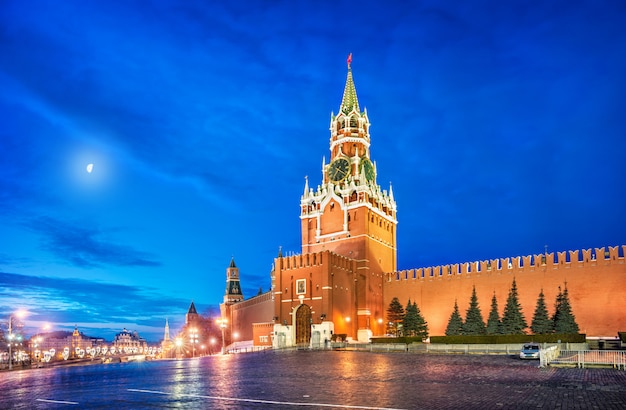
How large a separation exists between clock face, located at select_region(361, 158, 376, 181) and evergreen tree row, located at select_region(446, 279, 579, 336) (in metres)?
20.6

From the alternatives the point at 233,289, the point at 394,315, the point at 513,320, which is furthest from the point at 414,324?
the point at 233,289

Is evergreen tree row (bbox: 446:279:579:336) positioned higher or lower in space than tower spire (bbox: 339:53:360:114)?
lower

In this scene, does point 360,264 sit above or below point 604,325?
above

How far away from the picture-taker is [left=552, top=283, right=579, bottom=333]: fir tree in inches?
1569

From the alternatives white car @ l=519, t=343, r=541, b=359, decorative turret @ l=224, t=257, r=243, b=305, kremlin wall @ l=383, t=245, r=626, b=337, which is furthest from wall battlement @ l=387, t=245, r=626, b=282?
decorative turret @ l=224, t=257, r=243, b=305

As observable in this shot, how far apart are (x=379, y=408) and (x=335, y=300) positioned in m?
39.2

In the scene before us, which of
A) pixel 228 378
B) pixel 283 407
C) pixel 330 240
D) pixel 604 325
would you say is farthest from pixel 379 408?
pixel 330 240

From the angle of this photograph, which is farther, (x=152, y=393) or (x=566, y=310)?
(x=566, y=310)

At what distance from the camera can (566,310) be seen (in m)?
40.7

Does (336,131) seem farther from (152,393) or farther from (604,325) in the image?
(152,393)

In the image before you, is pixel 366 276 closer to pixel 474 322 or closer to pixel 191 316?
pixel 474 322

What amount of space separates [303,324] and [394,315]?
9.67 metres

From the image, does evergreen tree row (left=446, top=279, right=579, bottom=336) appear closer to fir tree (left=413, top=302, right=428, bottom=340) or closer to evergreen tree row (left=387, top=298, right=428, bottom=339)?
fir tree (left=413, top=302, right=428, bottom=340)

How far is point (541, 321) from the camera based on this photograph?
41.6 metres
